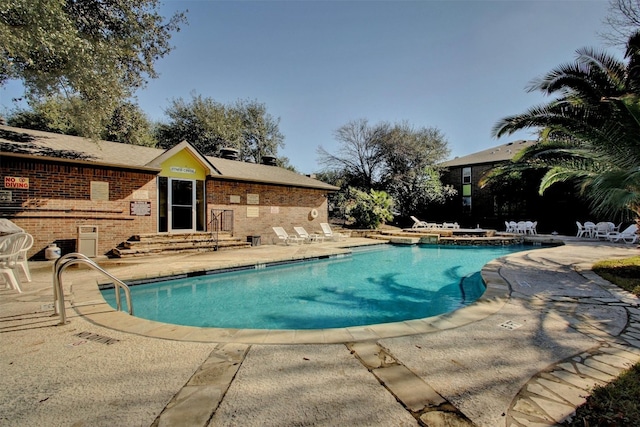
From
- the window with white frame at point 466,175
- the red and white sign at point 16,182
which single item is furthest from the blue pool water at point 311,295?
the window with white frame at point 466,175

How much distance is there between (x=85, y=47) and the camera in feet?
27.0

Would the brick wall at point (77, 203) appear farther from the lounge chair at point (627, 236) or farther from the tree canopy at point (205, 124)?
the lounge chair at point (627, 236)

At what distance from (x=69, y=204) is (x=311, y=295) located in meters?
8.65

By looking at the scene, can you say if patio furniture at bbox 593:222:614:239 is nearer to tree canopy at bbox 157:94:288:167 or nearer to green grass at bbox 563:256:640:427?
green grass at bbox 563:256:640:427

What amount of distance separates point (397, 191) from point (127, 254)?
20.5m

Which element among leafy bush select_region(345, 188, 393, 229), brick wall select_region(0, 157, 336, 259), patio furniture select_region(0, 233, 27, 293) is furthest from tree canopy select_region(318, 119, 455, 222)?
patio furniture select_region(0, 233, 27, 293)

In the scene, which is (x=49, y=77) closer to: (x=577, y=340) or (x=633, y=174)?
(x=577, y=340)

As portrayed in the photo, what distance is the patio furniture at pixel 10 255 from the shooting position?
5.10 meters

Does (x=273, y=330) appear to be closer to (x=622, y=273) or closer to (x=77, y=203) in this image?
(x=622, y=273)

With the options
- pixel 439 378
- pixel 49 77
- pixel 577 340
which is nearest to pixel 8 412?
pixel 439 378

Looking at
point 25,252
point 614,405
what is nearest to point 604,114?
point 614,405

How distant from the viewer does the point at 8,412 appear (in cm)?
213

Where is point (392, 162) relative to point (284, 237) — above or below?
above

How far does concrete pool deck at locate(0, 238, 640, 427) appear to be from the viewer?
6.91 ft
